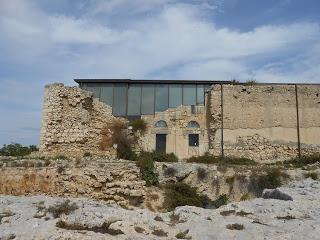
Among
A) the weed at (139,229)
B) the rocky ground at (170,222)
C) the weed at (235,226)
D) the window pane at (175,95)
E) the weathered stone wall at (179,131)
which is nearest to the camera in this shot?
the rocky ground at (170,222)

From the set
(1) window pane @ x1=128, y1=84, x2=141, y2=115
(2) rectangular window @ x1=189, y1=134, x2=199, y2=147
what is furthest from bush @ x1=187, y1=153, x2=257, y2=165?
(1) window pane @ x1=128, y1=84, x2=141, y2=115

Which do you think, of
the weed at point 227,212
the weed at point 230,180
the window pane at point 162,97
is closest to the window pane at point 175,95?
the window pane at point 162,97

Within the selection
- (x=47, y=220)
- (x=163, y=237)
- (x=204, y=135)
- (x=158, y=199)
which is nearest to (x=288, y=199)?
(x=163, y=237)

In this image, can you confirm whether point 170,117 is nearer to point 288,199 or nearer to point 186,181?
point 186,181

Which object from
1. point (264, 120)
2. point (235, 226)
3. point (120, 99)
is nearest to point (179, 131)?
point (120, 99)

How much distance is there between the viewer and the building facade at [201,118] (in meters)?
30.5

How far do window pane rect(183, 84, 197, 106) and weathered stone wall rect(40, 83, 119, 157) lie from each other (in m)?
6.60

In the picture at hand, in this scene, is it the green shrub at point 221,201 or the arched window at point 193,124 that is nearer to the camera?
the green shrub at point 221,201

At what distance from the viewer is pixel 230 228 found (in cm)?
952

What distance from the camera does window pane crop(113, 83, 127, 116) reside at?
32688 mm

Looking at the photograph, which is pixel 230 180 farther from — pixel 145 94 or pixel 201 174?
pixel 145 94

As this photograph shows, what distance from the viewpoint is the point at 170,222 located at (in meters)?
10.1

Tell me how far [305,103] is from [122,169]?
16603 mm

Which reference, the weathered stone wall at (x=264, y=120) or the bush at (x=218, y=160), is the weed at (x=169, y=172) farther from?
the weathered stone wall at (x=264, y=120)
